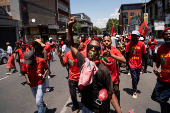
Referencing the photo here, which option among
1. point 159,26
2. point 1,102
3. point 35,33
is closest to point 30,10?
point 35,33

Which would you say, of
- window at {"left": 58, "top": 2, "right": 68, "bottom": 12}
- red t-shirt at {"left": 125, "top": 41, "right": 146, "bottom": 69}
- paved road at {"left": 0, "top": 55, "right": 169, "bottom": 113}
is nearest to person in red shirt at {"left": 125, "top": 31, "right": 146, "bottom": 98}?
red t-shirt at {"left": 125, "top": 41, "right": 146, "bottom": 69}

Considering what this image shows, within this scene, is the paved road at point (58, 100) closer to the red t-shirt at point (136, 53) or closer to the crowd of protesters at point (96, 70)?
the crowd of protesters at point (96, 70)

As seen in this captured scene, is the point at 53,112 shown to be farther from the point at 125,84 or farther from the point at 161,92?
the point at 125,84

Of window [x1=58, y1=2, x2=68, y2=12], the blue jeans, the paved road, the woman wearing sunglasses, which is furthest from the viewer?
window [x1=58, y1=2, x2=68, y2=12]

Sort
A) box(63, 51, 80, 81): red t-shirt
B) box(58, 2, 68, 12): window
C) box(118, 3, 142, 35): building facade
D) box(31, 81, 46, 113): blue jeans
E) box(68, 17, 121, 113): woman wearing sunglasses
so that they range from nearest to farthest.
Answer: box(68, 17, 121, 113): woman wearing sunglasses
box(31, 81, 46, 113): blue jeans
box(63, 51, 80, 81): red t-shirt
box(58, 2, 68, 12): window
box(118, 3, 142, 35): building facade

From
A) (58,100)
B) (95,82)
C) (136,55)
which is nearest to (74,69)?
(58,100)

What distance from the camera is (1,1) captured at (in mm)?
30000

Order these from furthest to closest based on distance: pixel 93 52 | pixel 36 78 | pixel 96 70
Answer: pixel 36 78, pixel 93 52, pixel 96 70

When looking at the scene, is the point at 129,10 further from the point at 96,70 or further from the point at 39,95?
the point at 96,70

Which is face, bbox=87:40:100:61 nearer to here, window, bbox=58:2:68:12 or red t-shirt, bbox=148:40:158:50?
red t-shirt, bbox=148:40:158:50

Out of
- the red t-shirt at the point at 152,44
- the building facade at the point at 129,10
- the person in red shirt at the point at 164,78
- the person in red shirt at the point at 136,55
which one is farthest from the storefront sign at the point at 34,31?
the building facade at the point at 129,10

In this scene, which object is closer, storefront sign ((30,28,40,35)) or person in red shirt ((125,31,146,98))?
person in red shirt ((125,31,146,98))

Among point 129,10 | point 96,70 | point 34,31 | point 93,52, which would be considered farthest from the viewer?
point 129,10

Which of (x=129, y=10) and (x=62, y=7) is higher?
(x=129, y=10)
